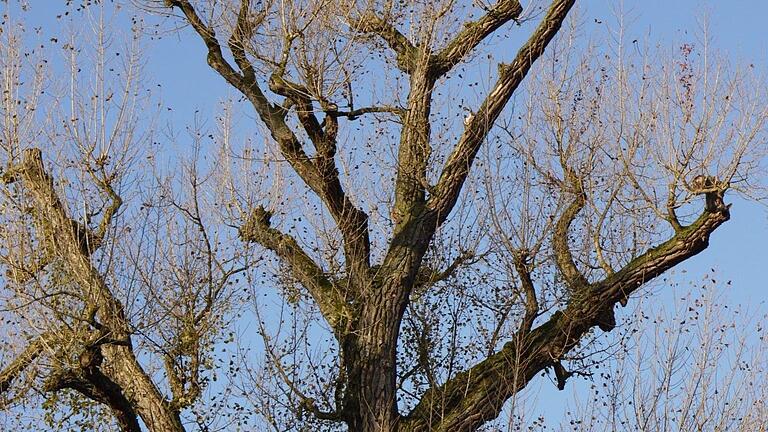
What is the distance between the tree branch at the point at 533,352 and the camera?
31.8 ft

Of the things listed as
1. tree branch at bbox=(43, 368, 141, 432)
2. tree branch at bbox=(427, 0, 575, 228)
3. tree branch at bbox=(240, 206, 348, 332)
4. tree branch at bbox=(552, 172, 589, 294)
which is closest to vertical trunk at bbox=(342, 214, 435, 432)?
tree branch at bbox=(427, 0, 575, 228)

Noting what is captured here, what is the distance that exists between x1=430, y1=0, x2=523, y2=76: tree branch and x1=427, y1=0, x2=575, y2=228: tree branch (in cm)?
30

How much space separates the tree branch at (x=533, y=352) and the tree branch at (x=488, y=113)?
1357mm

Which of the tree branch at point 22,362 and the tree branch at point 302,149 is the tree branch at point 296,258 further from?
the tree branch at point 22,362

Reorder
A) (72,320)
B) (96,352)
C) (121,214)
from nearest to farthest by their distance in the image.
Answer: (96,352), (72,320), (121,214)

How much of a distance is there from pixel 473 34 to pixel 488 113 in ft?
2.43

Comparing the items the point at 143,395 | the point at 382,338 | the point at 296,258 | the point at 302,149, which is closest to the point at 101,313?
the point at 143,395

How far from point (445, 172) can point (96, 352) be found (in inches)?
133

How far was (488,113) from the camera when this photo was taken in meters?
10.5

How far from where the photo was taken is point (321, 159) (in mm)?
10664

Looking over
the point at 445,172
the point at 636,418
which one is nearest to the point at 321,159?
the point at 445,172

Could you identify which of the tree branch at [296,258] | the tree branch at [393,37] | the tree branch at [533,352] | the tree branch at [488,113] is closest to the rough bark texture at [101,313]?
the tree branch at [296,258]

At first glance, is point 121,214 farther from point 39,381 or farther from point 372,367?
point 372,367

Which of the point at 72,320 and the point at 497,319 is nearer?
the point at 72,320
